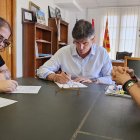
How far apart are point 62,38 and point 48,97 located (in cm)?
434

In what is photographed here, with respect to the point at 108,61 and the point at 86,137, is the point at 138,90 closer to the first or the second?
the point at 86,137

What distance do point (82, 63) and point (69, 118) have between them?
1.19 m

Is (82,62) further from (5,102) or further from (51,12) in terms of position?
(51,12)

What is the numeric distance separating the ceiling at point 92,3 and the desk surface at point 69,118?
156 inches

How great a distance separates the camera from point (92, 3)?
5332mm

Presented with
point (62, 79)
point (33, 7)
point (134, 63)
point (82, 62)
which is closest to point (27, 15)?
point (33, 7)

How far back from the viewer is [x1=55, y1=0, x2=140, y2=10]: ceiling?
4672 mm

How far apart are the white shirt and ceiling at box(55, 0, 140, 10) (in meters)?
2.97

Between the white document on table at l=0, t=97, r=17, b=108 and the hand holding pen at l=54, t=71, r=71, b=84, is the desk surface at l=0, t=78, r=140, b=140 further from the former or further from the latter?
the hand holding pen at l=54, t=71, r=71, b=84


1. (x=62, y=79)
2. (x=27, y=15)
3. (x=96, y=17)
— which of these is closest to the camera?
(x=62, y=79)

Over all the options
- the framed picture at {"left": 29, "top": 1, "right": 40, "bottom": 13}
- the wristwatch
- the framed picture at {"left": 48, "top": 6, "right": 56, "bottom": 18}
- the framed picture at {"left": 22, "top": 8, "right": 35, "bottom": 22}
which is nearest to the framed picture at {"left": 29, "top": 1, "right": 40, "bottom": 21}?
the framed picture at {"left": 29, "top": 1, "right": 40, "bottom": 13}

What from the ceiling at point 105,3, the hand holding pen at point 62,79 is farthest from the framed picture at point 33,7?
the hand holding pen at point 62,79

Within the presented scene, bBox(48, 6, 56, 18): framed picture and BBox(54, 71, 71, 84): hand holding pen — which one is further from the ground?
BBox(48, 6, 56, 18): framed picture

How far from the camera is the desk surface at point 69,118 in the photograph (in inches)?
24.4
